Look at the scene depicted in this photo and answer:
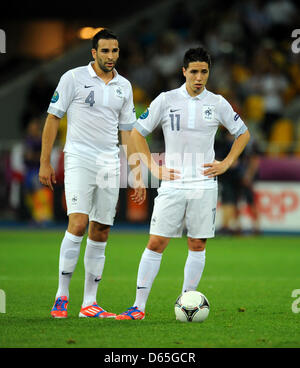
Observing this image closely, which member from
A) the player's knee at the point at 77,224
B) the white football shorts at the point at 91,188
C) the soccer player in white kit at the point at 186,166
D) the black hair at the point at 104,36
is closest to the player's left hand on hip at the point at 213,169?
the soccer player in white kit at the point at 186,166

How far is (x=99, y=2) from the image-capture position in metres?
26.4

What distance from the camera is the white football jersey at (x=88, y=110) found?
7.53 m

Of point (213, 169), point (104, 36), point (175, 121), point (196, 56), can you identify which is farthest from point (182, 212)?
point (104, 36)

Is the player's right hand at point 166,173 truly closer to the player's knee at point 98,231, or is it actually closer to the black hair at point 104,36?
the player's knee at point 98,231

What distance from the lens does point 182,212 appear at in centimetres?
745

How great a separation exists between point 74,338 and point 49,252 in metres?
7.48

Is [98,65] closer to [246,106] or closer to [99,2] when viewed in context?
[246,106]

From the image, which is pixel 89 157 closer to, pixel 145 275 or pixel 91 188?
pixel 91 188

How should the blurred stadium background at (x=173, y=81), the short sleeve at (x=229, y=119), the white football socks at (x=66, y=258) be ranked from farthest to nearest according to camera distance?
1. the blurred stadium background at (x=173, y=81)
2. the short sleeve at (x=229, y=119)
3. the white football socks at (x=66, y=258)

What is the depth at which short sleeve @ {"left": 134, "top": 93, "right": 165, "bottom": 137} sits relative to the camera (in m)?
7.48

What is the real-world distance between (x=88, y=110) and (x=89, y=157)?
0.40 meters

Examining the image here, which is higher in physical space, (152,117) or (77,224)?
(152,117)

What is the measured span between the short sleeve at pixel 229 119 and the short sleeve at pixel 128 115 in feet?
2.68

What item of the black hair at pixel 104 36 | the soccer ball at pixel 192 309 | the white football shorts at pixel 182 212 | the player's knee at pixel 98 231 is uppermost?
the black hair at pixel 104 36
